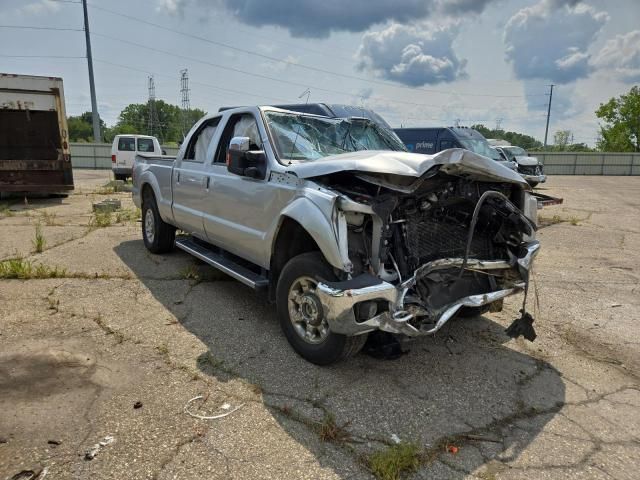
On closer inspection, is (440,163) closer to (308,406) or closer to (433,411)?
(433,411)

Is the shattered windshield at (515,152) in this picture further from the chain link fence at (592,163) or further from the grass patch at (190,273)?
the chain link fence at (592,163)

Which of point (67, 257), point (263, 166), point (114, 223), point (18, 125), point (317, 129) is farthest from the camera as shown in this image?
point (18, 125)

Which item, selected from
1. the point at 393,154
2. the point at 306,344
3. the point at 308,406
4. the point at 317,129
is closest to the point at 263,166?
the point at 317,129

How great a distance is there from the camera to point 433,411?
305 centimetres

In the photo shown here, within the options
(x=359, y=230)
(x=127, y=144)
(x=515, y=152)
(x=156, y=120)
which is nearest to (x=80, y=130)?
(x=156, y=120)

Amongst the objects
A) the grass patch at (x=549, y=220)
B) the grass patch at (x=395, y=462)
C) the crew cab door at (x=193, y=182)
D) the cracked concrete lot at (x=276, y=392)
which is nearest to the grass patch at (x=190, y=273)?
the cracked concrete lot at (x=276, y=392)

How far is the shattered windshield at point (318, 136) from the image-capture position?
14.0ft

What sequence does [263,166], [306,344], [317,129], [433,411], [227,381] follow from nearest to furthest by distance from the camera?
[433,411] < [227,381] < [306,344] < [263,166] < [317,129]

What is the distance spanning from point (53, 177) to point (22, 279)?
25.4 feet

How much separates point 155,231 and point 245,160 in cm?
320

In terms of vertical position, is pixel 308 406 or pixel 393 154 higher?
pixel 393 154

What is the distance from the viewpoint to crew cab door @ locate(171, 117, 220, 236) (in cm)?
518

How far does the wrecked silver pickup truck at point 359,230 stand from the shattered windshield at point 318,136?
0.02m

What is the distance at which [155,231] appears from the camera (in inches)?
265
